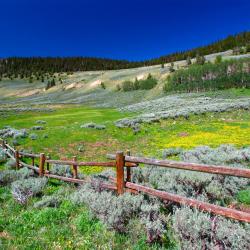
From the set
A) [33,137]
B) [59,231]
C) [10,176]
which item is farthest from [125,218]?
[33,137]

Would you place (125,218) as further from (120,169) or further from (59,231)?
(120,169)

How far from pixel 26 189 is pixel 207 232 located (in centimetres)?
656

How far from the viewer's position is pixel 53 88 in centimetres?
14575

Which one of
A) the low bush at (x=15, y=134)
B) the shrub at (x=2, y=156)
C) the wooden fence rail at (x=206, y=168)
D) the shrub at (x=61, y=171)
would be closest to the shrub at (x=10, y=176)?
the shrub at (x=61, y=171)

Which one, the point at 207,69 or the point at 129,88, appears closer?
the point at 207,69

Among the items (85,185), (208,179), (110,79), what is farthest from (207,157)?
(110,79)

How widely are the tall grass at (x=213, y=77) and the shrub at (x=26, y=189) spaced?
7475cm

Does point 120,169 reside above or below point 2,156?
above

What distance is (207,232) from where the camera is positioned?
213 inches

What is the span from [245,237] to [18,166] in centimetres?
1382

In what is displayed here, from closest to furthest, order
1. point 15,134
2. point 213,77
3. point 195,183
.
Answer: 1. point 195,183
2. point 15,134
3. point 213,77

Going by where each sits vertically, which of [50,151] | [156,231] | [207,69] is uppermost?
[207,69]

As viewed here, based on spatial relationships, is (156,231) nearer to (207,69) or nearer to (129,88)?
(207,69)

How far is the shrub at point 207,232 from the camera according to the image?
16.2 ft
